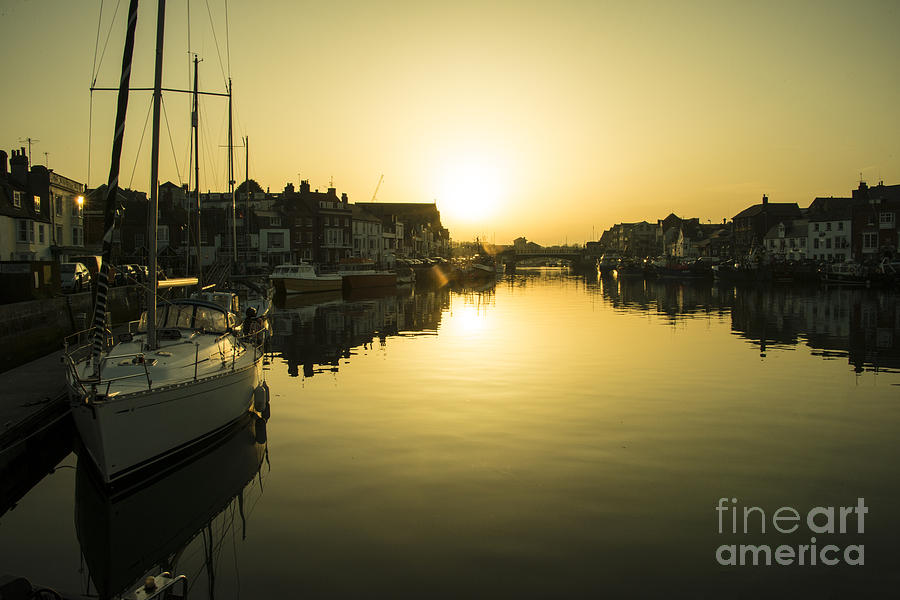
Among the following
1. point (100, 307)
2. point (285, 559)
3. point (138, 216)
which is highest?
point (138, 216)

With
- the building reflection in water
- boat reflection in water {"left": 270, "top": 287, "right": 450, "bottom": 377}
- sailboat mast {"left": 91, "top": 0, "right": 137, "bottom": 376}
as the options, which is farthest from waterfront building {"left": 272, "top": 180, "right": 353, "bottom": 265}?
sailboat mast {"left": 91, "top": 0, "right": 137, "bottom": 376}

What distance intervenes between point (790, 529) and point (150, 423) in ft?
40.3

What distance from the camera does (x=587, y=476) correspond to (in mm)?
13891

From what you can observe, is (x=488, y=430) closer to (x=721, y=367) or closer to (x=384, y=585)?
(x=384, y=585)

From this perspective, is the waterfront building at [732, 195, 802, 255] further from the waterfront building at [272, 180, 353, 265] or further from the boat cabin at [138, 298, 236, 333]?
the boat cabin at [138, 298, 236, 333]

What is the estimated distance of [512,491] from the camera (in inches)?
514

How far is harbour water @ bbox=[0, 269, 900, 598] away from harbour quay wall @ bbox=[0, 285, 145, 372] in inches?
389

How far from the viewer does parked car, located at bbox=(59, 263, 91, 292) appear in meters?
39.4

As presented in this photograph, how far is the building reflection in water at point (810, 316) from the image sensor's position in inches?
1243

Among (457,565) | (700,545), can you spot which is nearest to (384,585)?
(457,565)

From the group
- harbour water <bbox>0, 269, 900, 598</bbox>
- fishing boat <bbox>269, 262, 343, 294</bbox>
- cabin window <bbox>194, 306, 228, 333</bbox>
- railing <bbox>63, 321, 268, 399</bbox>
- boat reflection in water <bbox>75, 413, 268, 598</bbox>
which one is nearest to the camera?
harbour water <bbox>0, 269, 900, 598</bbox>

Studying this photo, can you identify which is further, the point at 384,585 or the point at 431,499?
the point at 431,499

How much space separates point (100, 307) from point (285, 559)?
28.6 feet

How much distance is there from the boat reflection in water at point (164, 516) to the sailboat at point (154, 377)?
0.52 metres
